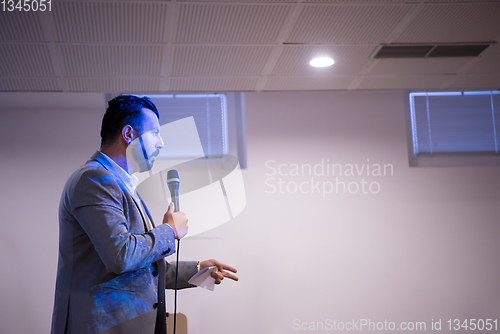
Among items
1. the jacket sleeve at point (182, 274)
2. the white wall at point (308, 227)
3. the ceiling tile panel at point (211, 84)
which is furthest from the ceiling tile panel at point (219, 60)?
the jacket sleeve at point (182, 274)

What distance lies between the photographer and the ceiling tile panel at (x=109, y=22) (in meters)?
2.68

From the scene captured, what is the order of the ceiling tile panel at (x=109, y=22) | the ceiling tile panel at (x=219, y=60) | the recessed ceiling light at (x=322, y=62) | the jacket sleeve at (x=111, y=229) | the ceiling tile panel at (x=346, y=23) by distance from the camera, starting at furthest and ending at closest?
the recessed ceiling light at (x=322, y=62) < the ceiling tile panel at (x=219, y=60) < the ceiling tile panel at (x=346, y=23) < the ceiling tile panel at (x=109, y=22) < the jacket sleeve at (x=111, y=229)

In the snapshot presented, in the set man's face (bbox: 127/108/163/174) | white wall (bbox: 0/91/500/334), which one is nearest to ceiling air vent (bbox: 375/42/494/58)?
white wall (bbox: 0/91/500/334)

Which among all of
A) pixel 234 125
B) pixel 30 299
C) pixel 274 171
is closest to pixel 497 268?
pixel 274 171

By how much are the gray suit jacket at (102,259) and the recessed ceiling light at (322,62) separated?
2614mm

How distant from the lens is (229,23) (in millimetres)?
2924

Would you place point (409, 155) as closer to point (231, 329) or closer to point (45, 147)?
point (231, 329)

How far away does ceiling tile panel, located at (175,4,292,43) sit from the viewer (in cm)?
275

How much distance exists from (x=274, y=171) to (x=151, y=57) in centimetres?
174

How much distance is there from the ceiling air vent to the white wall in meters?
1.12

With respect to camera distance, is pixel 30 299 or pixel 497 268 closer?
pixel 30 299

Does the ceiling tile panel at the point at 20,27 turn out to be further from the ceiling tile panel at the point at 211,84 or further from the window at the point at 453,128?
the window at the point at 453,128

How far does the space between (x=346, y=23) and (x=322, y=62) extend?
635 millimetres

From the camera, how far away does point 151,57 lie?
3350mm
